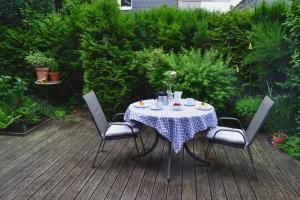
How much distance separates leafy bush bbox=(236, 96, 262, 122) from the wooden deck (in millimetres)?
500

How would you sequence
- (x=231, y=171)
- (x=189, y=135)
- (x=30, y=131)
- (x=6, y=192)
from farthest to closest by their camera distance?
1. (x=30, y=131)
2. (x=231, y=171)
3. (x=189, y=135)
4. (x=6, y=192)

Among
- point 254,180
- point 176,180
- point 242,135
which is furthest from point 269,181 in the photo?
point 176,180

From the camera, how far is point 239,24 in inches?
246

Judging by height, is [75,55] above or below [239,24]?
below

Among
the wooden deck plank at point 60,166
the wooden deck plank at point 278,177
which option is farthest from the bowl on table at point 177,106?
the wooden deck plank at point 60,166

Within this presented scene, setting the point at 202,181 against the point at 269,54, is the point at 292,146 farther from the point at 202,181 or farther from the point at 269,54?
the point at 202,181

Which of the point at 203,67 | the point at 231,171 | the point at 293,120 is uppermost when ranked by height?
the point at 203,67

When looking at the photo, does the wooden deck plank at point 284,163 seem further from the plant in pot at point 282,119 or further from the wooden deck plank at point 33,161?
the wooden deck plank at point 33,161

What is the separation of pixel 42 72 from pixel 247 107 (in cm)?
449

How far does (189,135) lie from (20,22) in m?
5.34

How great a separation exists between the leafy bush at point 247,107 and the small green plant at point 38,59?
4237 mm

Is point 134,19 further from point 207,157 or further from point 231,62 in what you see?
point 207,157

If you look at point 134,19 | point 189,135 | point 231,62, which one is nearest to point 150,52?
point 134,19

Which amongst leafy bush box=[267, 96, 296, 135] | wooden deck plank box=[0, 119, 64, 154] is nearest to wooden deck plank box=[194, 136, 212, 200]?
leafy bush box=[267, 96, 296, 135]
